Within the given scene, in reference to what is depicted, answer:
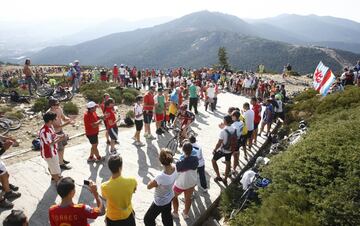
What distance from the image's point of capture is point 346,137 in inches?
286

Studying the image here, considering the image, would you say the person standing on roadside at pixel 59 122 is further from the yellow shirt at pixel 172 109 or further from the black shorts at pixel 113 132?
the yellow shirt at pixel 172 109

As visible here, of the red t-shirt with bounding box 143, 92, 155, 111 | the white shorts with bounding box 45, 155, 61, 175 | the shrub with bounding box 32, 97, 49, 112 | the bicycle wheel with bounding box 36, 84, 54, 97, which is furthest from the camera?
the bicycle wheel with bounding box 36, 84, 54, 97

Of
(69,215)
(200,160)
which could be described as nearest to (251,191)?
(200,160)

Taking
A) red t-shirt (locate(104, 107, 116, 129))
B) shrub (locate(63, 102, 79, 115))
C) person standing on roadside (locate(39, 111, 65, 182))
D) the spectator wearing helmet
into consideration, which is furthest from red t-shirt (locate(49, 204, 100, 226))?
shrub (locate(63, 102, 79, 115))

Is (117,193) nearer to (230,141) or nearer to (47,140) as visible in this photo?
(47,140)

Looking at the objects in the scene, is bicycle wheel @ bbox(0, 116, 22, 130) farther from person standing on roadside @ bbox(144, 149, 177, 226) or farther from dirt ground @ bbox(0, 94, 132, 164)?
person standing on roadside @ bbox(144, 149, 177, 226)

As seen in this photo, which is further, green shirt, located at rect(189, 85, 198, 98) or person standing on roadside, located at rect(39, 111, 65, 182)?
green shirt, located at rect(189, 85, 198, 98)

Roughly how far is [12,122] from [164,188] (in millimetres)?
9694

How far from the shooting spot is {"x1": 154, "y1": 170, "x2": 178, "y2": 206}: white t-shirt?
5621 mm

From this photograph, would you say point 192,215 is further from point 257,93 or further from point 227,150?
point 257,93

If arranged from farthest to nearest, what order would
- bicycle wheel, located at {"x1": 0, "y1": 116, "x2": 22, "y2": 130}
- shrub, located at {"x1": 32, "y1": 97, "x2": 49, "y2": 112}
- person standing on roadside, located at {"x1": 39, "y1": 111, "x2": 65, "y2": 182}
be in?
shrub, located at {"x1": 32, "y1": 97, "x2": 49, "y2": 112}
bicycle wheel, located at {"x1": 0, "y1": 116, "x2": 22, "y2": 130}
person standing on roadside, located at {"x1": 39, "y1": 111, "x2": 65, "y2": 182}

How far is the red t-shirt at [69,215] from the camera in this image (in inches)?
165

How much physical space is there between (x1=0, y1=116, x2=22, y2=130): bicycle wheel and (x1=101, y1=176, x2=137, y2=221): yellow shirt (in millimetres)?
9476

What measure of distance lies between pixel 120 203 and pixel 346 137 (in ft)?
17.9
